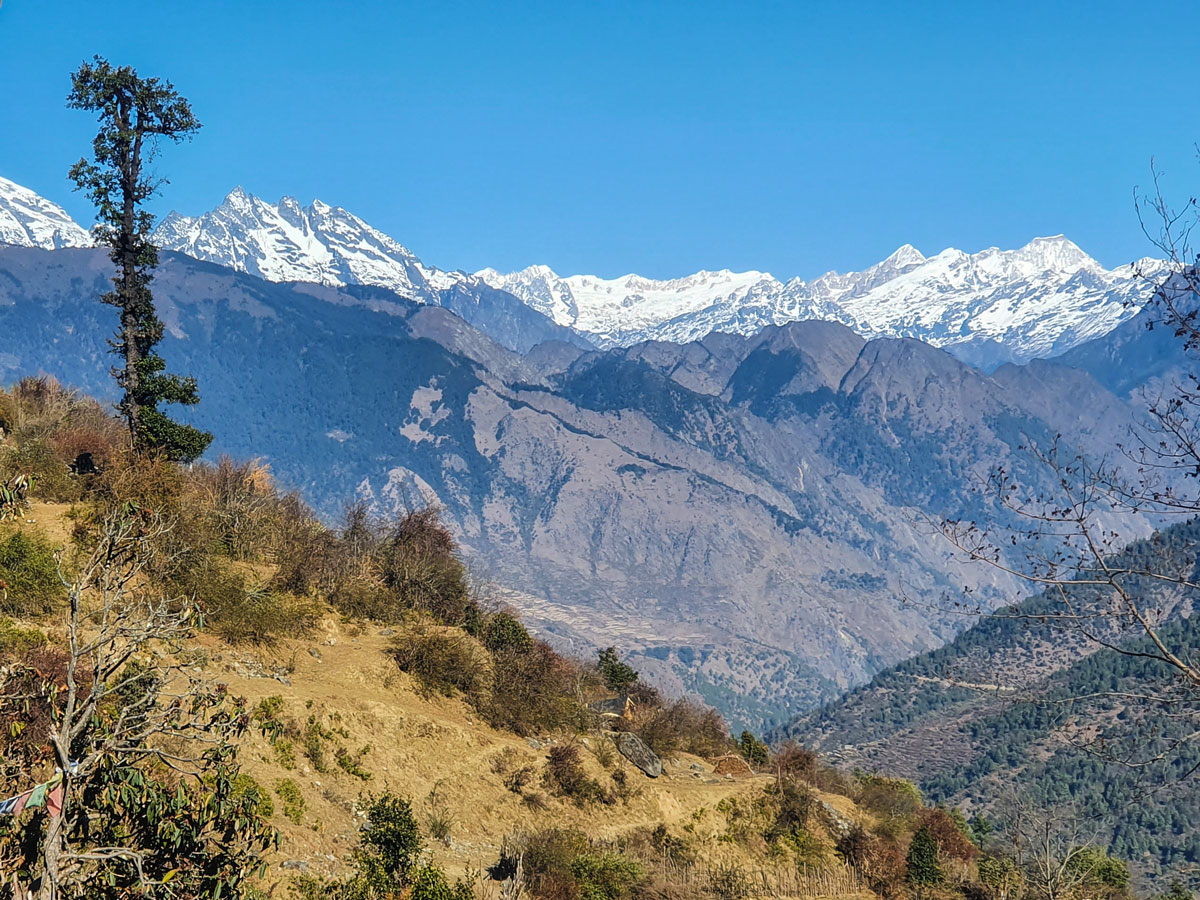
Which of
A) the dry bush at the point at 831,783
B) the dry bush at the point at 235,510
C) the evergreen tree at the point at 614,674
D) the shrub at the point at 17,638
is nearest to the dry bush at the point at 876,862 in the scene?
the dry bush at the point at 831,783

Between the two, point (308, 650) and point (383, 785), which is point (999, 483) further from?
point (308, 650)

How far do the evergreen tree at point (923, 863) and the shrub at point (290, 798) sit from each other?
77.8 ft

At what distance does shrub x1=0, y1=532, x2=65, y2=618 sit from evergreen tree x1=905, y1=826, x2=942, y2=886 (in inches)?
1221

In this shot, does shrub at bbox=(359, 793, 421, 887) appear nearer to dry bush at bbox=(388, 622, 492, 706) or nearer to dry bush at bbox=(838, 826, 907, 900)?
dry bush at bbox=(388, 622, 492, 706)

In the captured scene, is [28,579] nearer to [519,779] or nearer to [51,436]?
[51,436]

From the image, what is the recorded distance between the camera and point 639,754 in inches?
1449

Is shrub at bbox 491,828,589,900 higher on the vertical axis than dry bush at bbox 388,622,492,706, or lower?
lower

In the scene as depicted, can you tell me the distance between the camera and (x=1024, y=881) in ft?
119

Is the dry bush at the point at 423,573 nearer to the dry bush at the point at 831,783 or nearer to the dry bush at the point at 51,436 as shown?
the dry bush at the point at 51,436

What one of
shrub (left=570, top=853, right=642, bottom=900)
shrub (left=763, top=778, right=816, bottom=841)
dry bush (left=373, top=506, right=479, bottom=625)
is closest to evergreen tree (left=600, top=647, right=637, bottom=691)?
dry bush (left=373, top=506, right=479, bottom=625)

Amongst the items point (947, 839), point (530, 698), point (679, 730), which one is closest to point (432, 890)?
point (530, 698)

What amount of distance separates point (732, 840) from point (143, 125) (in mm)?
34981

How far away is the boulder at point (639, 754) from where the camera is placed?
36.5 metres

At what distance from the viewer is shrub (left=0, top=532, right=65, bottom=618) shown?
86.0ft
